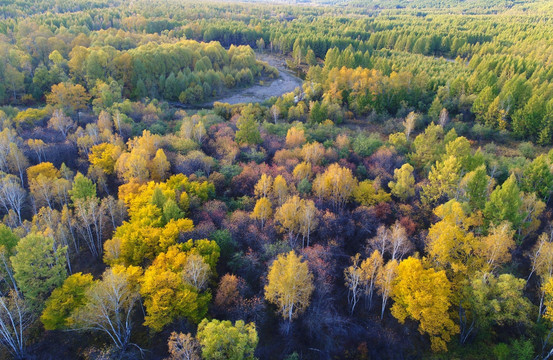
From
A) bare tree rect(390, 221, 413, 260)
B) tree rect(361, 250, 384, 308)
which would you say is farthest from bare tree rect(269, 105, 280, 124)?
tree rect(361, 250, 384, 308)

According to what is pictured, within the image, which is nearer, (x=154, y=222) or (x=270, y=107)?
(x=154, y=222)

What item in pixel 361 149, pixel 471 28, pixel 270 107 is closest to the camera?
pixel 361 149

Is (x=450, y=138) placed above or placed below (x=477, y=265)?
above

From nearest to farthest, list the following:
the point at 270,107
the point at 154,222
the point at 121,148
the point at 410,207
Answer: the point at 154,222, the point at 410,207, the point at 121,148, the point at 270,107

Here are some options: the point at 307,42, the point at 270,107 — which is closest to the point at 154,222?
the point at 270,107

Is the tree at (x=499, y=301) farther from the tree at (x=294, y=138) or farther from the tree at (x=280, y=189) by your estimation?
the tree at (x=294, y=138)

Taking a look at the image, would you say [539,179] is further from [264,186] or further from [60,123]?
[60,123]

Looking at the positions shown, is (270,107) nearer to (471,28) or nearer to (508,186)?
(508,186)

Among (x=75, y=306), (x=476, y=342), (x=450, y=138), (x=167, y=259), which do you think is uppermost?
(x=450, y=138)

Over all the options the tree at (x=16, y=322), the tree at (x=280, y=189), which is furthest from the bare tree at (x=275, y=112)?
the tree at (x=16, y=322)
